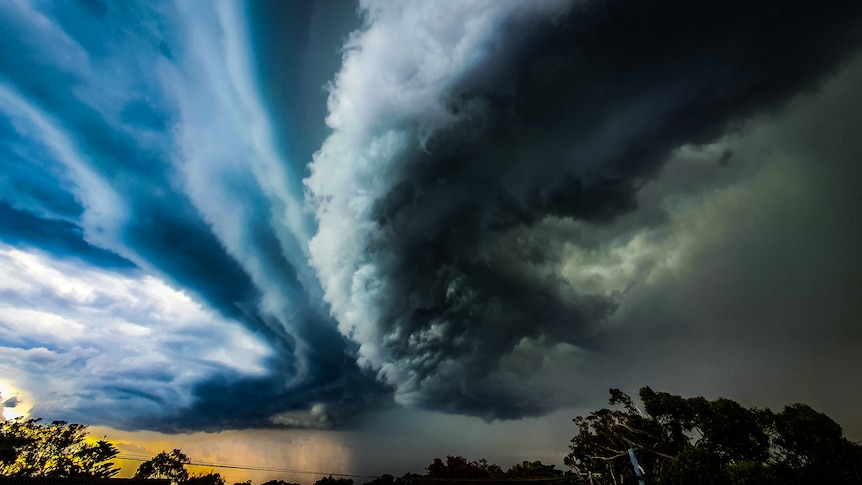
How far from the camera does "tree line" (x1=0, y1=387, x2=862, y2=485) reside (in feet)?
88.1

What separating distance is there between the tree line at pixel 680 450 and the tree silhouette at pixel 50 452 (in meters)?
0.15

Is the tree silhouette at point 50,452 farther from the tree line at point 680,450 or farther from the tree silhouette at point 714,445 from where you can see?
the tree silhouette at point 714,445

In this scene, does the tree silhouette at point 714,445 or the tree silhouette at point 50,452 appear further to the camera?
the tree silhouette at point 50,452

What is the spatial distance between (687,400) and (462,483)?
32348mm

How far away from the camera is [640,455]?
118 ft

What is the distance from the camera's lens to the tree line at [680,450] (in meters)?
26.9

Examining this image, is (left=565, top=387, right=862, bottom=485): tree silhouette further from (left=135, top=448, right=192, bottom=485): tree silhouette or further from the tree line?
(left=135, top=448, right=192, bottom=485): tree silhouette

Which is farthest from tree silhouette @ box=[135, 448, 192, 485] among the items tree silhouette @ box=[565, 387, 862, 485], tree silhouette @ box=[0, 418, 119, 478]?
tree silhouette @ box=[565, 387, 862, 485]

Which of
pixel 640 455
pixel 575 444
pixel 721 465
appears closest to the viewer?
pixel 721 465

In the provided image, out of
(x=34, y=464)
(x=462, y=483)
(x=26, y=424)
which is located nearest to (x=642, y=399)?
(x=462, y=483)

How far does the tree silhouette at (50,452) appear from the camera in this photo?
5531 cm

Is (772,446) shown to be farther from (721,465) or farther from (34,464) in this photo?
(34,464)

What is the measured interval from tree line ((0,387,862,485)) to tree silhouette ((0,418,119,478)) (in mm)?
146

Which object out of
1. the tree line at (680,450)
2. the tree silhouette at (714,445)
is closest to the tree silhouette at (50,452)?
the tree line at (680,450)
